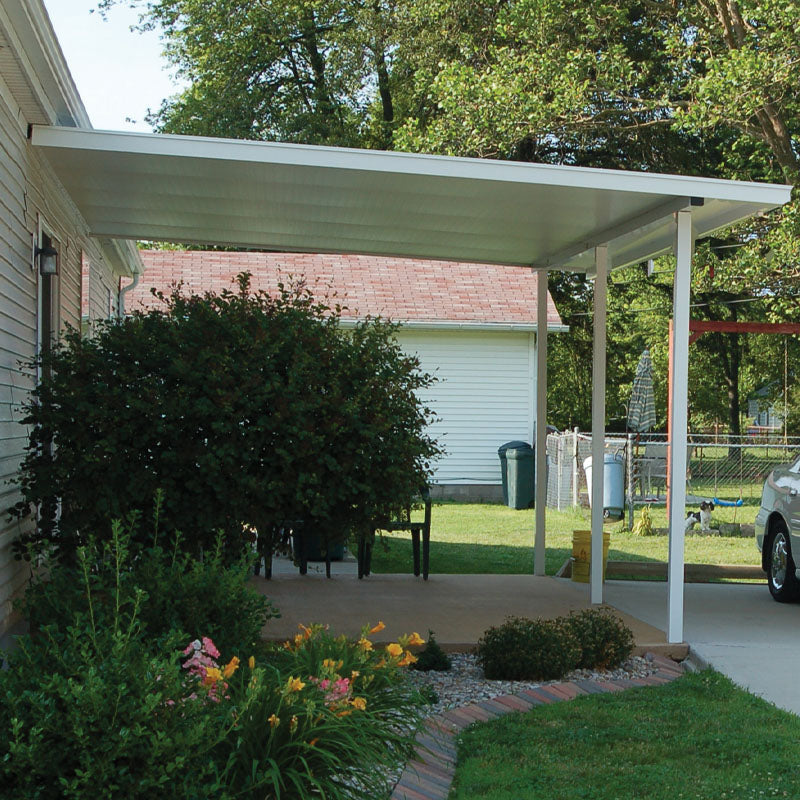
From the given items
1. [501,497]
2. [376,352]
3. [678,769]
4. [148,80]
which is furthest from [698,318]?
[678,769]

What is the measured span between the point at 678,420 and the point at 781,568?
110 inches

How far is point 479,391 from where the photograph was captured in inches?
763

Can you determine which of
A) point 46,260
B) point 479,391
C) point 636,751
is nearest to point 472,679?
point 636,751

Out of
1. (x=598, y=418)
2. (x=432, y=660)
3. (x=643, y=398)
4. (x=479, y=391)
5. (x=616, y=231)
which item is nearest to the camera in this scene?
(x=432, y=660)

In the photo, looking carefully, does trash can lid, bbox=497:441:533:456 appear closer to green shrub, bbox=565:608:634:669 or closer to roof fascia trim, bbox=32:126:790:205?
roof fascia trim, bbox=32:126:790:205

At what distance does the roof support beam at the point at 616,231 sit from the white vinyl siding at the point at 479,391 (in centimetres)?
941

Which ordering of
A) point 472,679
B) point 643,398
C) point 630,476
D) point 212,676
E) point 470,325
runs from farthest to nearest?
point 470,325, point 643,398, point 630,476, point 472,679, point 212,676

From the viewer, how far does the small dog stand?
1505 cm

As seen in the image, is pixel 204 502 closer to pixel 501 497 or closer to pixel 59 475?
pixel 59 475

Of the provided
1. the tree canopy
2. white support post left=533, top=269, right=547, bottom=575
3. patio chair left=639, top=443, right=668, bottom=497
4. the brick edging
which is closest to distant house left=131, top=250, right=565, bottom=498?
patio chair left=639, top=443, right=668, bottom=497

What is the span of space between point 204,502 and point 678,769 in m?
3.31

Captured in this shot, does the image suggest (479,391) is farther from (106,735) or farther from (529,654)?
(106,735)

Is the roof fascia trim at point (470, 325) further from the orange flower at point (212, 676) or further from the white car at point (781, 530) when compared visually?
the orange flower at point (212, 676)

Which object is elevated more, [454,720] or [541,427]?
[541,427]
